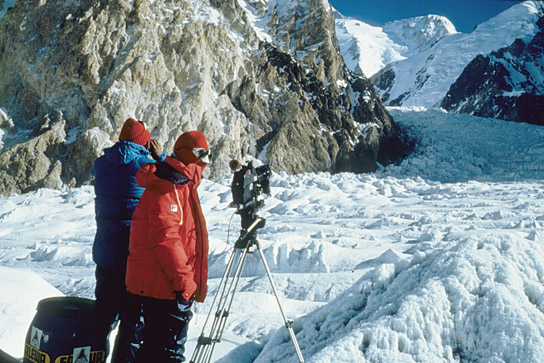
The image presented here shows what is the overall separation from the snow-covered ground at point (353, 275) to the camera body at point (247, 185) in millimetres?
820

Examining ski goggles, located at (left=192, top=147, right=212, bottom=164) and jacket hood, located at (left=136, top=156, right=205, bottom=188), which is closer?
jacket hood, located at (left=136, top=156, right=205, bottom=188)

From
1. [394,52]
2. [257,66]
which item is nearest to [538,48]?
[257,66]

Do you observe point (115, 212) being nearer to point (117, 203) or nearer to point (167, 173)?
point (117, 203)

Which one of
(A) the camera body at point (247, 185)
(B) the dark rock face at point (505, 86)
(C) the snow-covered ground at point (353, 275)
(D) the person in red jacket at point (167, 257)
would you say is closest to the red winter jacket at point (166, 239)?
(D) the person in red jacket at point (167, 257)

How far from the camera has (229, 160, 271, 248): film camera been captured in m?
2.52

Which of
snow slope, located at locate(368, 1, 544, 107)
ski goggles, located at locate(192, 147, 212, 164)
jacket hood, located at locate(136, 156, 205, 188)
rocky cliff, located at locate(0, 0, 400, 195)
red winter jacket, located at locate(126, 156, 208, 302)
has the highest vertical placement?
snow slope, located at locate(368, 1, 544, 107)

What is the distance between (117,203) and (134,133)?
0.46 meters

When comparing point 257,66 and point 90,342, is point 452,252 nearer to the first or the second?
point 90,342

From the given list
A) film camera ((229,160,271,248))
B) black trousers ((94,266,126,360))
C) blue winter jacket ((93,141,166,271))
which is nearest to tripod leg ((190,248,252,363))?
film camera ((229,160,271,248))

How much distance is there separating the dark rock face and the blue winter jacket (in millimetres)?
56752

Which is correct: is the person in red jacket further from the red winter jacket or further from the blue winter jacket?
the blue winter jacket

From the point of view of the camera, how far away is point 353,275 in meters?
5.03

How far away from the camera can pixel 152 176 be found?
6.64ft

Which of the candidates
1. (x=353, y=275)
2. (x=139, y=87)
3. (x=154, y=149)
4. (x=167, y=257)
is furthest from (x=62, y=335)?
(x=139, y=87)
